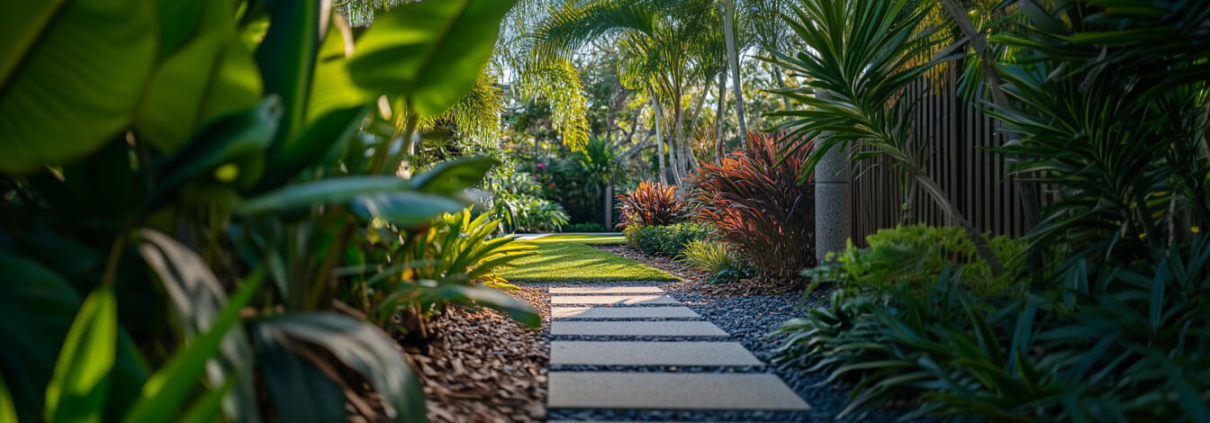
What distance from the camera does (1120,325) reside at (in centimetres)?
201

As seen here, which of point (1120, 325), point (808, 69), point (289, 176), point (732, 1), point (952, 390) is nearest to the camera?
point (289, 176)

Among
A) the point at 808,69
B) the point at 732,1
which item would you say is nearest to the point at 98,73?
the point at 808,69

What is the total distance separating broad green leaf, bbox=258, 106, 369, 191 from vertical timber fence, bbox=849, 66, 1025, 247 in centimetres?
286

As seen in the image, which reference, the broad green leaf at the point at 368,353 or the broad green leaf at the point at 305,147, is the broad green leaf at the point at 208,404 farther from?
the broad green leaf at the point at 305,147

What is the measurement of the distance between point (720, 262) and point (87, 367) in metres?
5.43

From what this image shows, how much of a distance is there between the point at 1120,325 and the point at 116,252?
2.54 m

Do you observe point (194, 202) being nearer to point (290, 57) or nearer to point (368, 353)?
point (290, 57)

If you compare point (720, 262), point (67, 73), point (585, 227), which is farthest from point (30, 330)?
point (585, 227)

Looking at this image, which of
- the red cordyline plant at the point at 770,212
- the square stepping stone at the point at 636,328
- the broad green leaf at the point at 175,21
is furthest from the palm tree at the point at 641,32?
the broad green leaf at the point at 175,21

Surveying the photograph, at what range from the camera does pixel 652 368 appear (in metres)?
2.62

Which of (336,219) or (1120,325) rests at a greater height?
(336,219)

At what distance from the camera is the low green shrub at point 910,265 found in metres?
2.65

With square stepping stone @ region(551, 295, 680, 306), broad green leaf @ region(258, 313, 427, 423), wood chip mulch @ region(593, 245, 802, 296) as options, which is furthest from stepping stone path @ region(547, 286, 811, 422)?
wood chip mulch @ region(593, 245, 802, 296)

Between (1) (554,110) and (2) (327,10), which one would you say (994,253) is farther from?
(1) (554,110)
